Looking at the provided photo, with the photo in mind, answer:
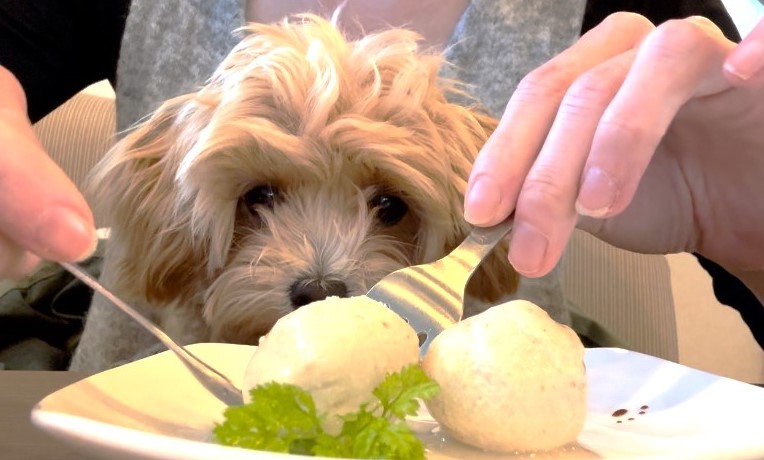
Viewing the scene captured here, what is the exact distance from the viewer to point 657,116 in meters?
0.61

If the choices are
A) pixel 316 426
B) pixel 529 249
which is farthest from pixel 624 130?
pixel 316 426

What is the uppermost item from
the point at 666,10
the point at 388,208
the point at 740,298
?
the point at 666,10

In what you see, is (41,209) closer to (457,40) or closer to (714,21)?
(457,40)

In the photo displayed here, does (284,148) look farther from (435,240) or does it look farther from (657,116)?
(657,116)

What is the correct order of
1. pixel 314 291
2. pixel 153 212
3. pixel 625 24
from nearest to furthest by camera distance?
pixel 625 24 → pixel 314 291 → pixel 153 212

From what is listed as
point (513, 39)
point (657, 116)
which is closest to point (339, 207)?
point (513, 39)

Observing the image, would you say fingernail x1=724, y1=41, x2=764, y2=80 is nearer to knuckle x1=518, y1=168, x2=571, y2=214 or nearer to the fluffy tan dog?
knuckle x1=518, y1=168, x2=571, y2=214

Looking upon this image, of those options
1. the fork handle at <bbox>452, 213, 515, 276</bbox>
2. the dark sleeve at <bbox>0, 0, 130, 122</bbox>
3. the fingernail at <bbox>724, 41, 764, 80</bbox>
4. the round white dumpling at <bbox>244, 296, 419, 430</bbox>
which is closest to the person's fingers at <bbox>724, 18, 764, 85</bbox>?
the fingernail at <bbox>724, 41, 764, 80</bbox>

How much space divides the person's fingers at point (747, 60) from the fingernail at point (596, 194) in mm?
149

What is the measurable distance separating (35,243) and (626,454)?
342 millimetres

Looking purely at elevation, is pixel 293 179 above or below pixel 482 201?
below

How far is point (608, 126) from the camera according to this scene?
58cm

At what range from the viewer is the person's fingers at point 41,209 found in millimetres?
448

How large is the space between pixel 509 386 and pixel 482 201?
158mm
